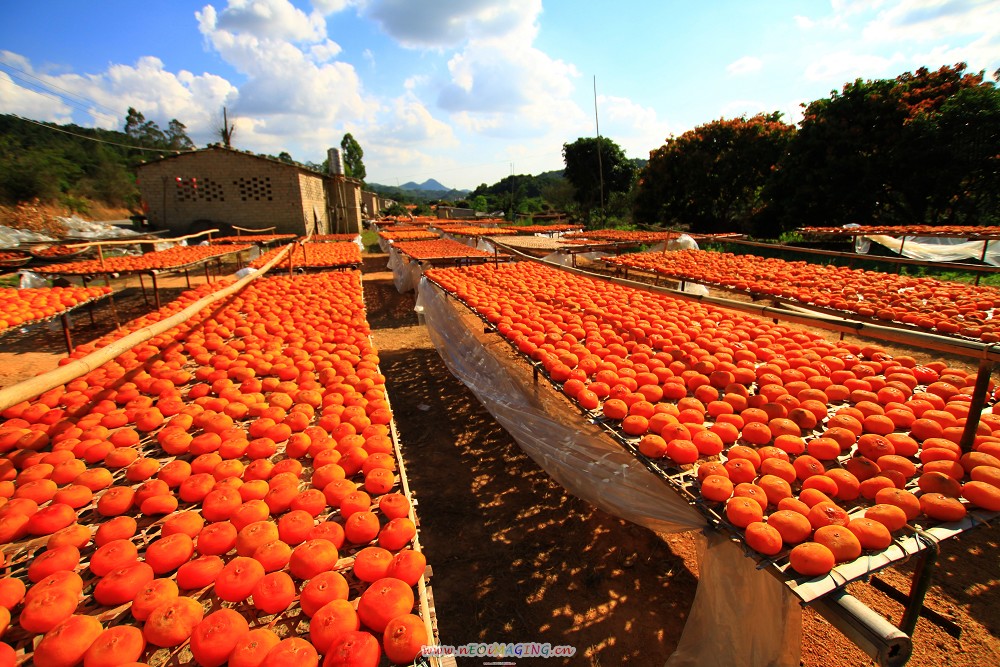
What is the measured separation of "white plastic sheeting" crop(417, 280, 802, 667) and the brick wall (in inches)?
828

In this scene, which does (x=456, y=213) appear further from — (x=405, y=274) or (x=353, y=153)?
(x=405, y=274)

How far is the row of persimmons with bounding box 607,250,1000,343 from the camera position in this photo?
4.60m

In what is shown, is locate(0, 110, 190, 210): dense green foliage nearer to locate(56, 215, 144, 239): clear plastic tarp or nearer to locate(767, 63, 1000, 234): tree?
locate(56, 215, 144, 239): clear plastic tarp

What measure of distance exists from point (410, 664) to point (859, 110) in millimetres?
24944

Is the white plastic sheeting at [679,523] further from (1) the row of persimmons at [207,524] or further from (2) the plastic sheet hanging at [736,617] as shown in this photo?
(1) the row of persimmons at [207,524]

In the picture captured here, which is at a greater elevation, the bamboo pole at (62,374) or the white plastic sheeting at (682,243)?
the white plastic sheeting at (682,243)

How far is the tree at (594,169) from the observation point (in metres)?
37.6

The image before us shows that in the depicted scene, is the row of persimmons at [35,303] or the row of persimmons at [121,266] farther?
the row of persimmons at [121,266]

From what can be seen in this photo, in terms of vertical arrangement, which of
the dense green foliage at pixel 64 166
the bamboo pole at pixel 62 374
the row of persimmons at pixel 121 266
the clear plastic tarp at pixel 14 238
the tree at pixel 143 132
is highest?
the tree at pixel 143 132

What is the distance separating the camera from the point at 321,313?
5.61m

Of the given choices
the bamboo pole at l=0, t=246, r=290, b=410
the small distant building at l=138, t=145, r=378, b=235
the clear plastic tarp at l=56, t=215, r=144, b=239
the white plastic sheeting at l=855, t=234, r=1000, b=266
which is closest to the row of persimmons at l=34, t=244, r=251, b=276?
the bamboo pole at l=0, t=246, r=290, b=410

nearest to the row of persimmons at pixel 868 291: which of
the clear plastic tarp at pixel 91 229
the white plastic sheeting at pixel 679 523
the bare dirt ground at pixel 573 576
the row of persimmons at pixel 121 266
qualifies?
the bare dirt ground at pixel 573 576

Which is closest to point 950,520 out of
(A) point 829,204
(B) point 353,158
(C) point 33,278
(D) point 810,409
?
(D) point 810,409

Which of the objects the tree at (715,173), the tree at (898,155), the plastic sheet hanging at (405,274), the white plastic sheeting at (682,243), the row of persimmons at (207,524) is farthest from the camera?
the tree at (715,173)
